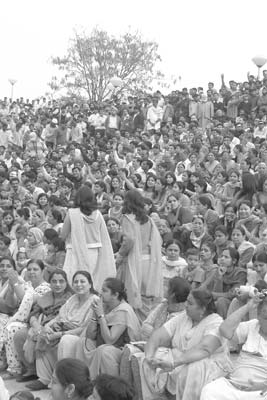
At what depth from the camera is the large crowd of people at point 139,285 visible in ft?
15.9

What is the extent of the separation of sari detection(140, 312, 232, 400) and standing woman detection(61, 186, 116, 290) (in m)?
1.83

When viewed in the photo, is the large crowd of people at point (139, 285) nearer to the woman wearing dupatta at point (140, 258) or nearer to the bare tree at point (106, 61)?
the woman wearing dupatta at point (140, 258)

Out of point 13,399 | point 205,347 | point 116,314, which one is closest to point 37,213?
point 116,314

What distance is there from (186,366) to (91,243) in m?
2.34

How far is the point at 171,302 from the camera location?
560 cm

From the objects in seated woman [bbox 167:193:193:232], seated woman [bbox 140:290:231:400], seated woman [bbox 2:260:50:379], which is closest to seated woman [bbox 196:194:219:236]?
seated woman [bbox 167:193:193:232]

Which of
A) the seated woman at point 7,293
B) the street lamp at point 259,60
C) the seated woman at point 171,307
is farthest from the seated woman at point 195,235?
the street lamp at point 259,60

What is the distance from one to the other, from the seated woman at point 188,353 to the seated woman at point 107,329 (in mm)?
334

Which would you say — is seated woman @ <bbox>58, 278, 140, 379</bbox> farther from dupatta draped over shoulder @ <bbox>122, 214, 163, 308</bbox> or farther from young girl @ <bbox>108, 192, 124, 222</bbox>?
young girl @ <bbox>108, 192, 124, 222</bbox>

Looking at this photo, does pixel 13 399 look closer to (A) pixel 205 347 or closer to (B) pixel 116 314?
(A) pixel 205 347

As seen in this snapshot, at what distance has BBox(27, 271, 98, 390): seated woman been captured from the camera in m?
5.91

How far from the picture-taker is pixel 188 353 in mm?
4867

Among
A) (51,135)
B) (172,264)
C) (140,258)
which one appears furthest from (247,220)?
(51,135)

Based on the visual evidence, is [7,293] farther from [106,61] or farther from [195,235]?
[106,61]
